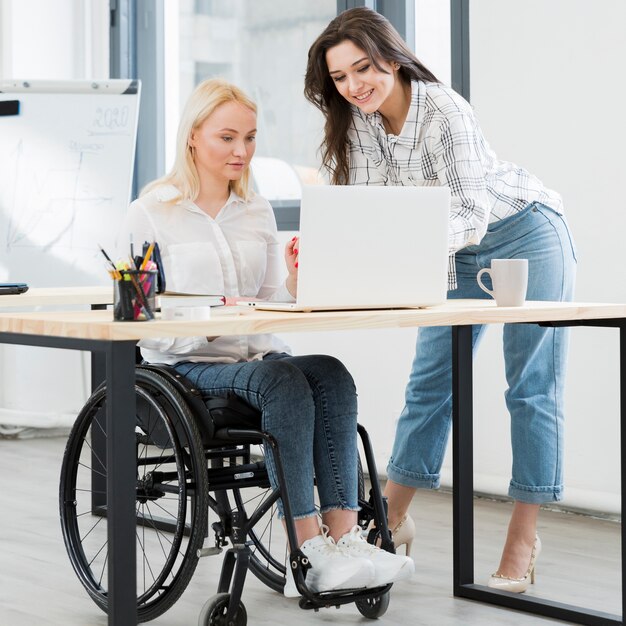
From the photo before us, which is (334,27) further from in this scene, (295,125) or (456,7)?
(295,125)

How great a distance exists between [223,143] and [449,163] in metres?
0.47

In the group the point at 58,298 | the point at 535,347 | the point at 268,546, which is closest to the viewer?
the point at 535,347

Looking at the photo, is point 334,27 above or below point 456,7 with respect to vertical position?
below

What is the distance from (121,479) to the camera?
4.75 ft

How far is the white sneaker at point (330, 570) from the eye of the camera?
71.4 inches

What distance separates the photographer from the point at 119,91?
4074 mm

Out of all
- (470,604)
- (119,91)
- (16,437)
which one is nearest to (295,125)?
(119,91)

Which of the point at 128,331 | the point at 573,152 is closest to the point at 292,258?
the point at 128,331

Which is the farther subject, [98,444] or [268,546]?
[98,444]

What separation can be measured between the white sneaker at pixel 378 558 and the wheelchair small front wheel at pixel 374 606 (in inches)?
8.8

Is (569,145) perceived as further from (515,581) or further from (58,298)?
(58,298)

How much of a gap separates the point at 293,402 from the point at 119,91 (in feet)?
8.26

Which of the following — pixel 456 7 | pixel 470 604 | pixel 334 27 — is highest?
pixel 456 7

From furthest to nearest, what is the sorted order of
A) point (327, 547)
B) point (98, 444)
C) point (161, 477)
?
1. point (98, 444)
2. point (161, 477)
3. point (327, 547)
